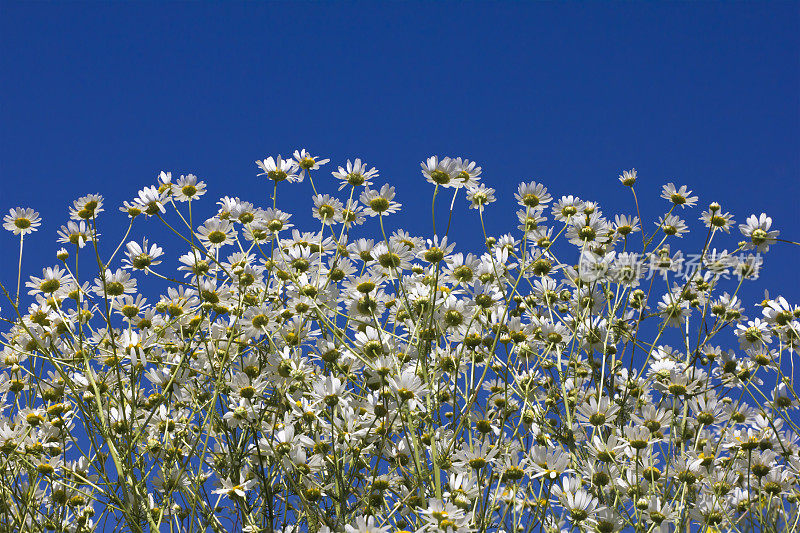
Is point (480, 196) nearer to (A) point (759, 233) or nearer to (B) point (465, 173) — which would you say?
(B) point (465, 173)

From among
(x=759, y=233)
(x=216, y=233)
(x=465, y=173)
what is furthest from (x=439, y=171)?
Result: (x=759, y=233)

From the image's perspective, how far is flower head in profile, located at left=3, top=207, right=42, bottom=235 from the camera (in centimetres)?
256

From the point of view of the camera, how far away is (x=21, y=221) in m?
2.57

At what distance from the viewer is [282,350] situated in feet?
7.16

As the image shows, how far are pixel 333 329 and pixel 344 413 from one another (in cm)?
21

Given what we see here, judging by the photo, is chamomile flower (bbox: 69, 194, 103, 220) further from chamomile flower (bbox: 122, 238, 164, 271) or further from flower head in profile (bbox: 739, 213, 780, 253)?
flower head in profile (bbox: 739, 213, 780, 253)

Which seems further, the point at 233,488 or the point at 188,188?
the point at 188,188

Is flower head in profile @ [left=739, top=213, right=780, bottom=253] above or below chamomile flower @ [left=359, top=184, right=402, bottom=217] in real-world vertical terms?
above

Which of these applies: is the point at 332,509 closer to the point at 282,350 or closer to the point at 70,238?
the point at 282,350

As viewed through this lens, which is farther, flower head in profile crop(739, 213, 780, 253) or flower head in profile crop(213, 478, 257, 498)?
flower head in profile crop(739, 213, 780, 253)

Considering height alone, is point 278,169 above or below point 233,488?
above

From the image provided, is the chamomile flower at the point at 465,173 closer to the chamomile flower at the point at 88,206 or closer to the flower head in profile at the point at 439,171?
the flower head in profile at the point at 439,171

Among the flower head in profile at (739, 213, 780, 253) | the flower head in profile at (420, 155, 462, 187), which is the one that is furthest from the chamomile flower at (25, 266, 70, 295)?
the flower head in profile at (739, 213, 780, 253)

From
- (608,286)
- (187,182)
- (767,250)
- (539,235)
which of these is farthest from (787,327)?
(187,182)
